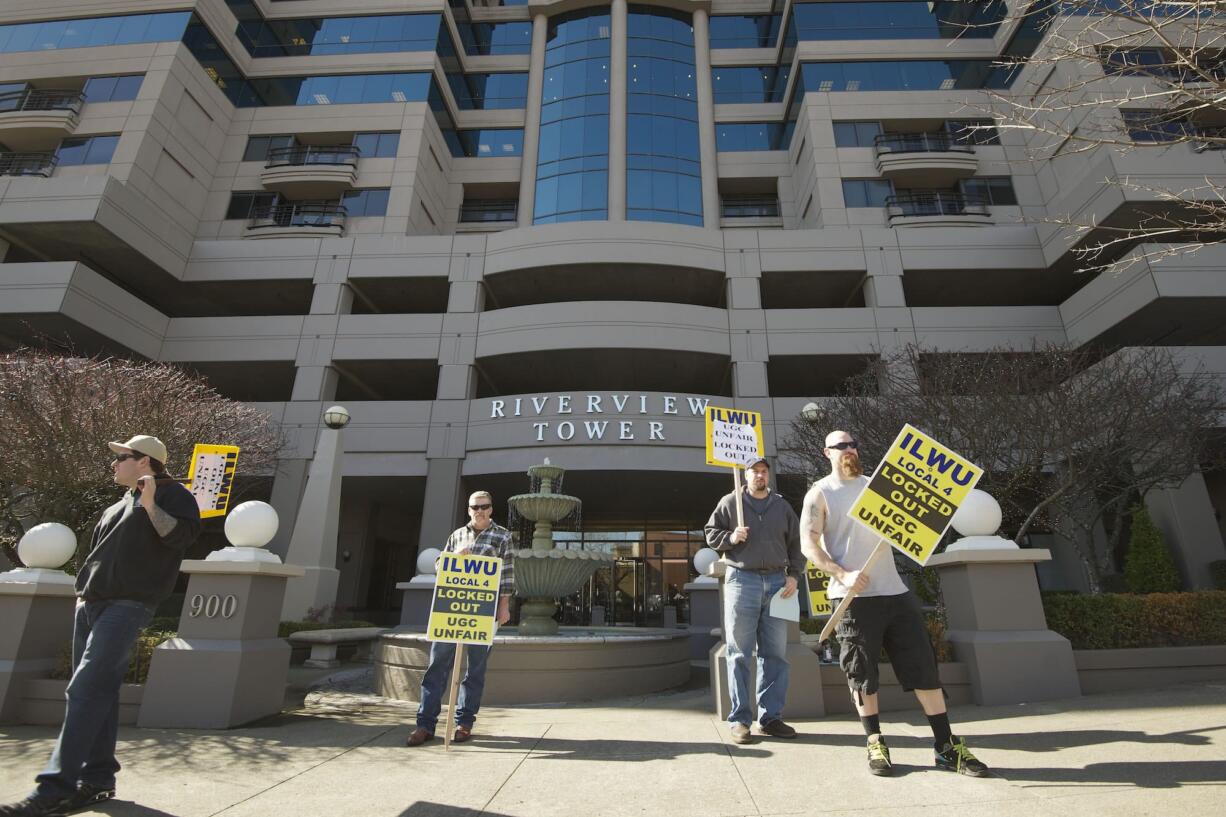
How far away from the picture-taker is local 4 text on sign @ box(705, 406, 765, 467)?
6.25 m

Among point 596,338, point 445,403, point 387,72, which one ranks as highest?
point 387,72

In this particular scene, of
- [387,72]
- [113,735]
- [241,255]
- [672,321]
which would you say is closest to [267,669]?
[113,735]

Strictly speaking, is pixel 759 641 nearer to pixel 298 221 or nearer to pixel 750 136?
pixel 298 221

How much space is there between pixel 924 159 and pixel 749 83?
35.6ft

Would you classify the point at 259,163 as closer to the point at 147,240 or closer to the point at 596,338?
the point at 147,240

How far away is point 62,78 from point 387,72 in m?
12.4

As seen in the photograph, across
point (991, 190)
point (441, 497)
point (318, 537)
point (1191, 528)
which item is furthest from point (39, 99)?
point (1191, 528)

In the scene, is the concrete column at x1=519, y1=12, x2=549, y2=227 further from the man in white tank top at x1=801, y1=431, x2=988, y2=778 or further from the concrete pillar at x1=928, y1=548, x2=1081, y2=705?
the man in white tank top at x1=801, y1=431, x2=988, y2=778

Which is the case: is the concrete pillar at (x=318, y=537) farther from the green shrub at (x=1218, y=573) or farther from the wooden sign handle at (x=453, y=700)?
the green shrub at (x=1218, y=573)

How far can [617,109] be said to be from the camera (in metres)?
27.2

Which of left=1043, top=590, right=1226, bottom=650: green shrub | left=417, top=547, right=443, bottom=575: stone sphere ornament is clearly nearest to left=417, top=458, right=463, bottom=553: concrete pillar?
left=417, top=547, right=443, bottom=575: stone sphere ornament

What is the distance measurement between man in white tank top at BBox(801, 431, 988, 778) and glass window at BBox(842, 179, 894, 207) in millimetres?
23507

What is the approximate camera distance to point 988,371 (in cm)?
1378

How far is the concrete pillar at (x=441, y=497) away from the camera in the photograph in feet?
61.4
